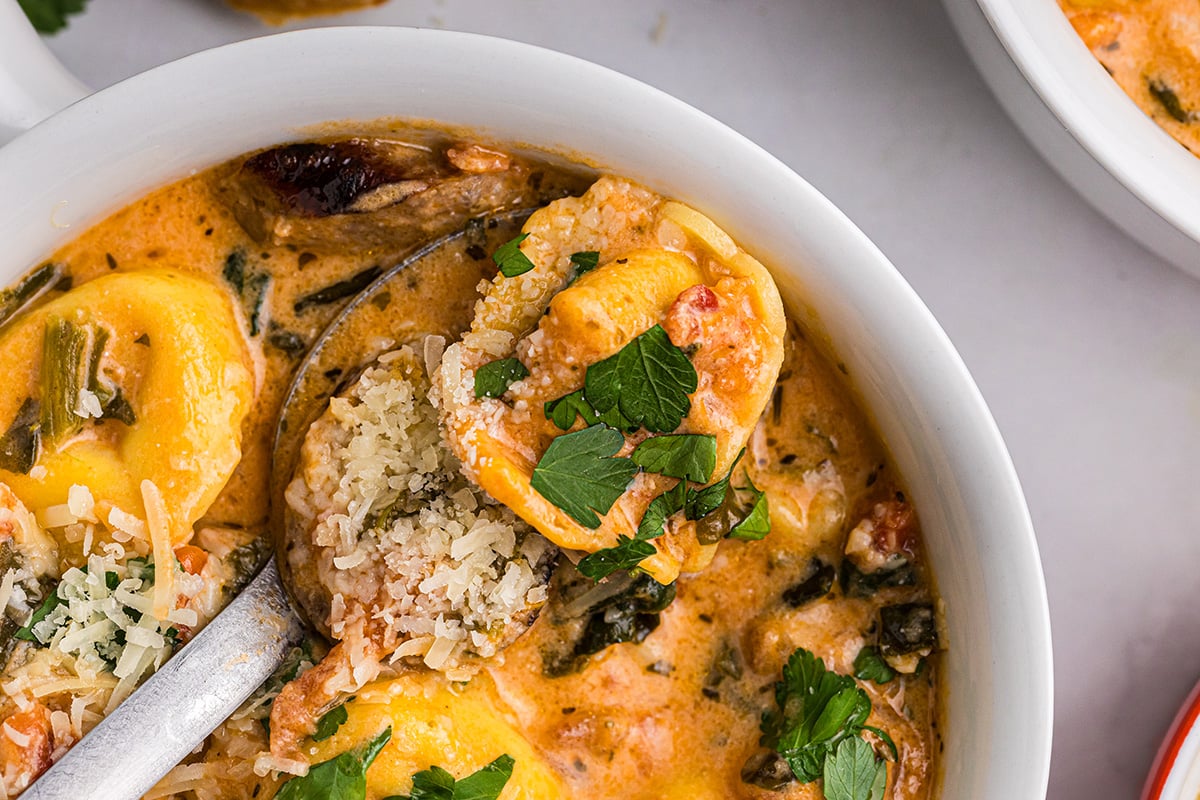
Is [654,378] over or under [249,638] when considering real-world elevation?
over

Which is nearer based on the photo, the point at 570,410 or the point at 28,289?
the point at 570,410

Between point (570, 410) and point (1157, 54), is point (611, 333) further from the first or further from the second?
point (1157, 54)

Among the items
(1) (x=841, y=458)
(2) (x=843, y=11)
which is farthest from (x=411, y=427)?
(2) (x=843, y=11)

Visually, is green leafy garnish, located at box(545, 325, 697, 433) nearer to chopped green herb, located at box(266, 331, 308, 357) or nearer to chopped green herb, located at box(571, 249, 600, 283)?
chopped green herb, located at box(571, 249, 600, 283)

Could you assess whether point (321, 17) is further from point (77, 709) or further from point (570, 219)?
point (77, 709)

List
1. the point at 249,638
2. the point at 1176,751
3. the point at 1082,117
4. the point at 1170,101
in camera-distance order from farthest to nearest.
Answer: the point at 1170,101
the point at 1176,751
the point at 1082,117
the point at 249,638

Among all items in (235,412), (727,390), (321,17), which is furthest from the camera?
(321,17)

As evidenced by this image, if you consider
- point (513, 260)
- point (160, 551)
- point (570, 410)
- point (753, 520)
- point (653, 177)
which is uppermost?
point (653, 177)

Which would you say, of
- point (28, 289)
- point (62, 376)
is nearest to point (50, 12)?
point (28, 289)
